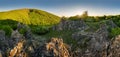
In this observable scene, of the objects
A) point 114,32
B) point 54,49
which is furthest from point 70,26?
point 54,49

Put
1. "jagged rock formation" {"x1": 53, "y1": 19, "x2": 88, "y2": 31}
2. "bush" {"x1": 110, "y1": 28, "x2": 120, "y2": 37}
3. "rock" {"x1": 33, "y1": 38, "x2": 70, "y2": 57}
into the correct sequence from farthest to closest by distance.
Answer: "jagged rock formation" {"x1": 53, "y1": 19, "x2": 88, "y2": 31} < "bush" {"x1": 110, "y1": 28, "x2": 120, "y2": 37} < "rock" {"x1": 33, "y1": 38, "x2": 70, "y2": 57}

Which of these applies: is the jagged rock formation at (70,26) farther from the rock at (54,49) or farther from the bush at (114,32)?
the rock at (54,49)

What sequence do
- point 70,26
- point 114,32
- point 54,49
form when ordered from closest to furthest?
1. point 54,49
2. point 114,32
3. point 70,26

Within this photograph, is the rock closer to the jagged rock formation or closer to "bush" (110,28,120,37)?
"bush" (110,28,120,37)

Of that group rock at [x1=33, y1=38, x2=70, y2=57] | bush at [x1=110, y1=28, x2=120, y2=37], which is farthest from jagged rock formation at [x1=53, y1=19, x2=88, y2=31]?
rock at [x1=33, y1=38, x2=70, y2=57]

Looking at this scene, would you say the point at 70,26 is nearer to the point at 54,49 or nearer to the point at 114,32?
the point at 114,32

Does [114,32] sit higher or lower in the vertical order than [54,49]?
higher

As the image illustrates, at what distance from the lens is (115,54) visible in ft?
300

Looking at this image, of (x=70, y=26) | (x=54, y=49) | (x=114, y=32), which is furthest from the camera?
(x=70, y=26)

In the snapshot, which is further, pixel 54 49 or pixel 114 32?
pixel 114 32

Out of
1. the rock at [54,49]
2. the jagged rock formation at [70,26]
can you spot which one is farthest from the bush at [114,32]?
the rock at [54,49]

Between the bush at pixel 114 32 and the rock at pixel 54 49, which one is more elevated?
the bush at pixel 114 32

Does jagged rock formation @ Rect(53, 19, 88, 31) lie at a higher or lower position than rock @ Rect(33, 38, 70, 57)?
higher

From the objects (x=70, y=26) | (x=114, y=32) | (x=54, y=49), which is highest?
(x=70, y=26)
